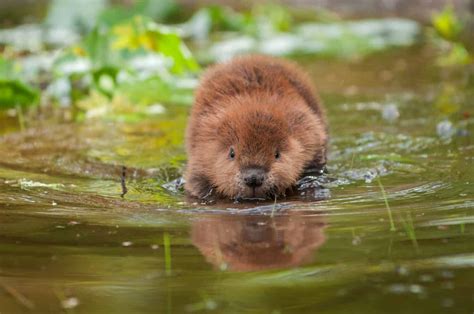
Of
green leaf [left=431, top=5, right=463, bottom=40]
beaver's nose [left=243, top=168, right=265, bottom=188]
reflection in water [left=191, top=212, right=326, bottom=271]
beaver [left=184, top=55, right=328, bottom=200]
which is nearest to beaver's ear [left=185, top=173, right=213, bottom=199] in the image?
beaver [left=184, top=55, right=328, bottom=200]

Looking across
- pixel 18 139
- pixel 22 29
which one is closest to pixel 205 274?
pixel 18 139

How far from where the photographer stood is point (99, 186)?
20.8 feet

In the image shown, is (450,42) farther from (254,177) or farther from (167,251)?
(167,251)

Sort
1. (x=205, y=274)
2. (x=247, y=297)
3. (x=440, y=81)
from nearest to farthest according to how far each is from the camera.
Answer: (x=247, y=297) → (x=205, y=274) → (x=440, y=81)

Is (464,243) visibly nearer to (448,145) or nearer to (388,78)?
(448,145)

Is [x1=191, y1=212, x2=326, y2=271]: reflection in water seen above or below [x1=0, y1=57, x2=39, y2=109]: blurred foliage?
below

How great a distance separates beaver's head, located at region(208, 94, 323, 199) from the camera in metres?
5.81

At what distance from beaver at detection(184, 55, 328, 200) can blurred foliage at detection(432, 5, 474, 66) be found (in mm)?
4616

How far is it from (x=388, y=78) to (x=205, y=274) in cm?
692

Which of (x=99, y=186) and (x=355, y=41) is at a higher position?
(x=355, y=41)

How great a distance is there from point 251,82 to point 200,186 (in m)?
0.91

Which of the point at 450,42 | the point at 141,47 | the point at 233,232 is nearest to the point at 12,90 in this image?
the point at 141,47

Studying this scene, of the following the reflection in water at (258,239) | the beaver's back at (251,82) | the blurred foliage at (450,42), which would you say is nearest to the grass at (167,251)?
the reflection in water at (258,239)

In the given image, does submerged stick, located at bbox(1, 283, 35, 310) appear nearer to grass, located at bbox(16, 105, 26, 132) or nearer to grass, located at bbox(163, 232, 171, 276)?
grass, located at bbox(163, 232, 171, 276)
